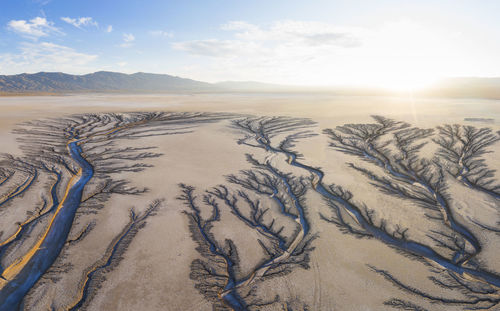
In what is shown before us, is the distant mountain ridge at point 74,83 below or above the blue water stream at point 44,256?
above

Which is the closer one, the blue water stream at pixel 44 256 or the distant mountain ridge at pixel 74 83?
the blue water stream at pixel 44 256

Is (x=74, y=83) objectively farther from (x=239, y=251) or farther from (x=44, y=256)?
(x=239, y=251)

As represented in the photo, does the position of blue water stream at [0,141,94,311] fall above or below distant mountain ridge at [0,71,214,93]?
below

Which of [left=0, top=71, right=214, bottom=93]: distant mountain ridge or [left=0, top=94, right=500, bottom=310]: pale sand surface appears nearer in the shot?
[left=0, top=94, right=500, bottom=310]: pale sand surface

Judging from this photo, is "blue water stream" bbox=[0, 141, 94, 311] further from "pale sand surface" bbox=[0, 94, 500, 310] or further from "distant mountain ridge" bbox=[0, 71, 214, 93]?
"distant mountain ridge" bbox=[0, 71, 214, 93]

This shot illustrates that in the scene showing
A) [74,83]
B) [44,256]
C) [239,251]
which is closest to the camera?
[44,256]

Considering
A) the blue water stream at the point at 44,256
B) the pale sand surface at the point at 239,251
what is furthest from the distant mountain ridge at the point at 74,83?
the pale sand surface at the point at 239,251

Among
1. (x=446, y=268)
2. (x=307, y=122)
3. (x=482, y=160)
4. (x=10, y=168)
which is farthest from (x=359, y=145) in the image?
(x=10, y=168)

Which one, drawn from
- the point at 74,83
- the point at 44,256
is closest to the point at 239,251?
the point at 44,256

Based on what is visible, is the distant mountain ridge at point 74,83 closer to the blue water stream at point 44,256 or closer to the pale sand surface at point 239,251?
the blue water stream at point 44,256

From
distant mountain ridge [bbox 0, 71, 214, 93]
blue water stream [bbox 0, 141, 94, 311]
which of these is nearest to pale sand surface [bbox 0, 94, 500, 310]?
blue water stream [bbox 0, 141, 94, 311]

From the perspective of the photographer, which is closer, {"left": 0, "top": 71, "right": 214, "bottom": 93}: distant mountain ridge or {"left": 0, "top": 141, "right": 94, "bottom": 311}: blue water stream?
{"left": 0, "top": 141, "right": 94, "bottom": 311}: blue water stream

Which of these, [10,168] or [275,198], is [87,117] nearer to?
[10,168]

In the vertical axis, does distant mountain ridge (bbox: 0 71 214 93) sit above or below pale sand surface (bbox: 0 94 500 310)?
above
